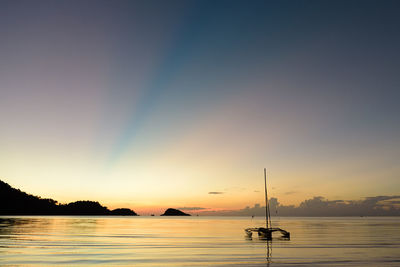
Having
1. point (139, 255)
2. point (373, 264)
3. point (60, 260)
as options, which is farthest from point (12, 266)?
point (373, 264)

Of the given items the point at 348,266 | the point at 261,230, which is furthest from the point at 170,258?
the point at 261,230

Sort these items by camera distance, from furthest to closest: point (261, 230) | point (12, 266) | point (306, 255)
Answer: point (261, 230) → point (306, 255) → point (12, 266)

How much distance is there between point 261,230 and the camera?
6762 cm

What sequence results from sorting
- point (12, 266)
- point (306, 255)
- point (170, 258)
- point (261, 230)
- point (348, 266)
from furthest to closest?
point (261, 230) < point (306, 255) < point (170, 258) < point (348, 266) < point (12, 266)

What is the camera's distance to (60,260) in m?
33.2

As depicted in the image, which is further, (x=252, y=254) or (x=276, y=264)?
(x=252, y=254)

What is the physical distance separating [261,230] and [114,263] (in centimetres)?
4217

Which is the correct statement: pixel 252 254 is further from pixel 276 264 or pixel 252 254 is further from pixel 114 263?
pixel 114 263

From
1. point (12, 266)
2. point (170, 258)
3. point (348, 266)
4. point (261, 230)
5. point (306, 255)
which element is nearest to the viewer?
point (12, 266)

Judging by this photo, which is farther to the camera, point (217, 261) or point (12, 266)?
point (217, 261)

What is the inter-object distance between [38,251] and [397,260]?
43.6 meters

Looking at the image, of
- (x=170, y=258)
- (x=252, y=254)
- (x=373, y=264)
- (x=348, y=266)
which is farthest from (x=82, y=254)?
(x=373, y=264)

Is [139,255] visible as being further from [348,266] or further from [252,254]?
[348,266]

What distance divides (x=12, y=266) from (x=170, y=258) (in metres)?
15.9
